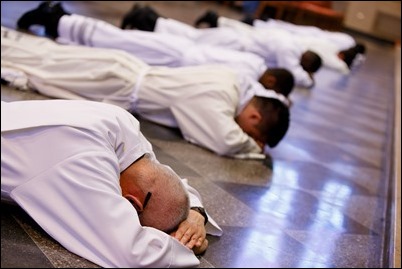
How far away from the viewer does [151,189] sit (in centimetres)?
134

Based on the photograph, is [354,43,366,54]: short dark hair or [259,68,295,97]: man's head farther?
[354,43,366,54]: short dark hair

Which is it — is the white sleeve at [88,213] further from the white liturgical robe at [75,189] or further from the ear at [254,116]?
the ear at [254,116]

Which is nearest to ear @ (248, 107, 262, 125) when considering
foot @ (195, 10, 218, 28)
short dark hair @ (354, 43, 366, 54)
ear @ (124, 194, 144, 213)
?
ear @ (124, 194, 144, 213)

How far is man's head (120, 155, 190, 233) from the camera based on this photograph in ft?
4.35

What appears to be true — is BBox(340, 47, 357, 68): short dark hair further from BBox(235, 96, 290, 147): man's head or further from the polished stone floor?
BBox(235, 96, 290, 147): man's head

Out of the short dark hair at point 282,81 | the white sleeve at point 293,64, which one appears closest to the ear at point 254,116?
the short dark hair at point 282,81

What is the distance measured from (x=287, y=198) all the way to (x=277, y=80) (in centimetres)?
147

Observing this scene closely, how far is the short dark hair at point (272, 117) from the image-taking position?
9.42 ft

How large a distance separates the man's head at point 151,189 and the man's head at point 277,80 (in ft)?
8.26

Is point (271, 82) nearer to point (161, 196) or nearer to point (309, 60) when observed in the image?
point (309, 60)

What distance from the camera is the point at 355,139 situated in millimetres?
4828

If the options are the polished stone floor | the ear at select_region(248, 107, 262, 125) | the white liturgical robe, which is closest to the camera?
the white liturgical robe

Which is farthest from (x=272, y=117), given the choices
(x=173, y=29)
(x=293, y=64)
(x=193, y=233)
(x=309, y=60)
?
(x=309, y=60)

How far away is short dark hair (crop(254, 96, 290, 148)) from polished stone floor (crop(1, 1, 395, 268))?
185 millimetres
